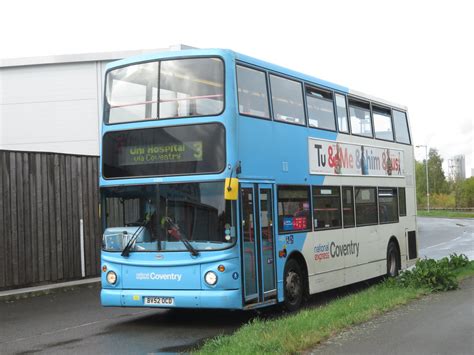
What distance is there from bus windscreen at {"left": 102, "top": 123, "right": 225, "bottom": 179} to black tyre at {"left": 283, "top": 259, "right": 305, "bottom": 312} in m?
2.66

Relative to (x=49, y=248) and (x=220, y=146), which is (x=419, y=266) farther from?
(x=49, y=248)

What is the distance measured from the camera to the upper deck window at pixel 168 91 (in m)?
10.4

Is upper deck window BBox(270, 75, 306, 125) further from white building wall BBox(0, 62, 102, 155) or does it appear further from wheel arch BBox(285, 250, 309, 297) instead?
white building wall BBox(0, 62, 102, 155)

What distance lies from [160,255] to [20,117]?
2443 centimetres

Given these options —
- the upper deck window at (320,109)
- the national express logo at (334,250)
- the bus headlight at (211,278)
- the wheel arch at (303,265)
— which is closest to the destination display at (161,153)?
the bus headlight at (211,278)

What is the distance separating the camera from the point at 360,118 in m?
15.2

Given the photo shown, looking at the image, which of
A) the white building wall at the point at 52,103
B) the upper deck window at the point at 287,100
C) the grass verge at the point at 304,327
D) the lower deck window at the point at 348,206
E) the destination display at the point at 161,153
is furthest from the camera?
the white building wall at the point at 52,103

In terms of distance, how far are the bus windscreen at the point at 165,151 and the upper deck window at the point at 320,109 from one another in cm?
329

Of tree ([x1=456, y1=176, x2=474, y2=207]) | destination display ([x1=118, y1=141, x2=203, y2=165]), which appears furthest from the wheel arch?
tree ([x1=456, y1=176, x2=474, y2=207])

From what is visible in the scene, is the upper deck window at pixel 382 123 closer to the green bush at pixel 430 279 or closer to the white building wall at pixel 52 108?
the green bush at pixel 430 279

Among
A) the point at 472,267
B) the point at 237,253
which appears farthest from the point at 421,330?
the point at 472,267

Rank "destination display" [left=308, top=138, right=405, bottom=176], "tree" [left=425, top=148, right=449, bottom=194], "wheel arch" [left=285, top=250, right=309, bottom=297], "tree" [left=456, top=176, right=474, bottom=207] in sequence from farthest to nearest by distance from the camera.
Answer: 1. "tree" [left=425, top=148, right=449, bottom=194]
2. "tree" [left=456, top=176, right=474, bottom=207]
3. "destination display" [left=308, top=138, right=405, bottom=176]
4. "wheel arch" [left=285, top=250, right=309, bottom=297]

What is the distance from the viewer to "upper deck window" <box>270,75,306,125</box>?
1188 cm

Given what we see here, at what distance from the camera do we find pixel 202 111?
10367 millimetres
